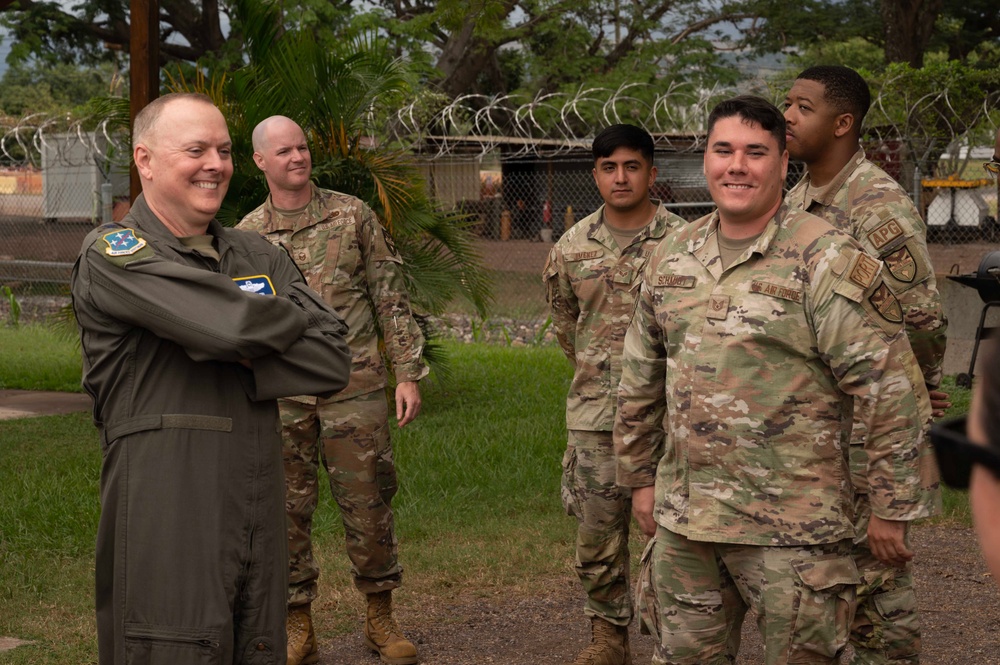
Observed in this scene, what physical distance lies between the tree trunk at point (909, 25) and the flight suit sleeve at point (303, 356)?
22.7 meters

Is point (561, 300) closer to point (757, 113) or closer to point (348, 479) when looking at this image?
point (348, 479)

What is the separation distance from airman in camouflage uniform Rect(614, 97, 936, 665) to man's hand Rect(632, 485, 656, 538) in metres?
0.12

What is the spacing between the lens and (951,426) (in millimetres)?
1260

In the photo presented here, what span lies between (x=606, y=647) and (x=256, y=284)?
7.88 ft

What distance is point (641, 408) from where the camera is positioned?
368cm

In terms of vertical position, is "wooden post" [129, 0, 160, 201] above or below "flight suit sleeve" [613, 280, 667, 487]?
above

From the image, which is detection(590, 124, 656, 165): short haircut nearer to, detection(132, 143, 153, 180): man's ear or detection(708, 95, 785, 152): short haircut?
detection(708, 95, 785, 152): short haircut

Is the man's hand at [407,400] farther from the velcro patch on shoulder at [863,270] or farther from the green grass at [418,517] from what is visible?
the velcro patch on shoulder at [863,270]

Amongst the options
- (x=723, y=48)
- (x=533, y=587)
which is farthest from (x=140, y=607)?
(x=723, y=48)

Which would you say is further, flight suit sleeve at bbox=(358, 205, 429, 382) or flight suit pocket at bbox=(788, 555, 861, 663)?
flight suit sleeve at bbox=(358, 205, 429, 382)

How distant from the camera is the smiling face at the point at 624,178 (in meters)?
4.82

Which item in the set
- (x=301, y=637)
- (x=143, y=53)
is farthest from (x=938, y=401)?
(x=143, y=53)

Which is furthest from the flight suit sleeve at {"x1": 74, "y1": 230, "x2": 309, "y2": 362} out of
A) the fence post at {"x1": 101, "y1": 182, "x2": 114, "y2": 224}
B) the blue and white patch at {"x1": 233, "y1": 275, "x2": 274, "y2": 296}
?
the fence post at {"x1": 101, "y1": 182, "x2": 114, "y2": 224}

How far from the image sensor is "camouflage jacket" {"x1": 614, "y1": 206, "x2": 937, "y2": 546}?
324 centimetres
